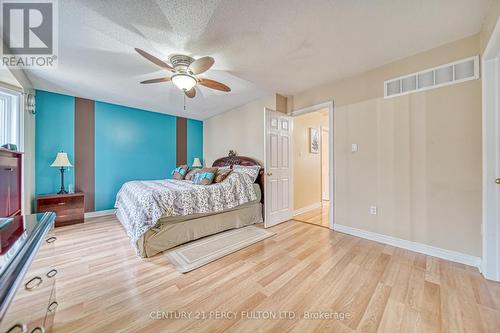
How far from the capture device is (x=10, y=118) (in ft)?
9.23

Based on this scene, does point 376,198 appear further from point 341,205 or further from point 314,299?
point 314,299

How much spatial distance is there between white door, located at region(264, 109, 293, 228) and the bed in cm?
32

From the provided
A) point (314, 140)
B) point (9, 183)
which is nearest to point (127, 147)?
point (9, 183)

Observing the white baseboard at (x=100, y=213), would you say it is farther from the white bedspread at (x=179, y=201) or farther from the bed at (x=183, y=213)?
the white bedspread at (x=179, y=201)

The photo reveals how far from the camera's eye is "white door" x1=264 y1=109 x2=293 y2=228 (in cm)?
336

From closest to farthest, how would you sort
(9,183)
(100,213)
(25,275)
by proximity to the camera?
(25,275) < (9,183) < (100,213)

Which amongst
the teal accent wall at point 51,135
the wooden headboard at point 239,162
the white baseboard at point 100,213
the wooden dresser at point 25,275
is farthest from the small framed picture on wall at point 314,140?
the teal accent wall at point 51,135

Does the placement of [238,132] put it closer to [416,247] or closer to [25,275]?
[416,247]

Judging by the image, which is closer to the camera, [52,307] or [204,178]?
[52,307]

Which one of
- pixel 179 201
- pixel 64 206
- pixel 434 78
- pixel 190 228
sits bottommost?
pixel 190 228

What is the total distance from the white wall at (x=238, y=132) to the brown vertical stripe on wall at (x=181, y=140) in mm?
550

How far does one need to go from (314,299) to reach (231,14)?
99.7 inches

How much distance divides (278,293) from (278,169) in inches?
85.5

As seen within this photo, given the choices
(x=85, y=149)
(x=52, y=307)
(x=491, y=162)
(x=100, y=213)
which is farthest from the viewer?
(x=100, y=213)
